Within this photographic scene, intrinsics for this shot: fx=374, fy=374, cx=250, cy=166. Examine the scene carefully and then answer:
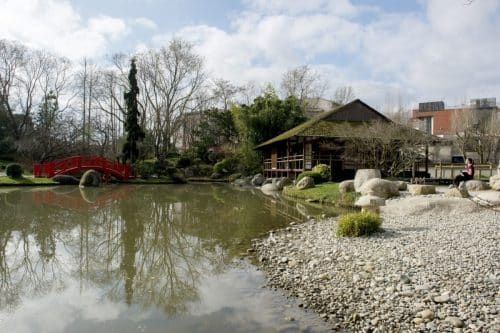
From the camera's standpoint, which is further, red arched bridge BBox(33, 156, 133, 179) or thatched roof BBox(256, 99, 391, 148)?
red arched bridge BBox(33, 156, 133, 179)

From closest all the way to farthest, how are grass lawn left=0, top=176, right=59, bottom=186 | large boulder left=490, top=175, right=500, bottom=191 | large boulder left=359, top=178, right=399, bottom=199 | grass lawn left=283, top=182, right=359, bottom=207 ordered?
large boulder left=490, top=175, right=500, bottom=191, large boulder left=359, top=178, right=399, bottom=199, grass lawn left=283, top=182, right=359, bottom=207, grass lawn left=0, top=176, right=59, bottom=186

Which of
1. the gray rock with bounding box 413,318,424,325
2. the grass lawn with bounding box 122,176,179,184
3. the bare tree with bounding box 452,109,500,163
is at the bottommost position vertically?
the gray rock with bounding box 413,318,424,325

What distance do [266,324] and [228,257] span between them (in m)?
3.04

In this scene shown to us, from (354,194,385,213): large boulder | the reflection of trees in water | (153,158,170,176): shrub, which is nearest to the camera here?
the reflection of trees in water

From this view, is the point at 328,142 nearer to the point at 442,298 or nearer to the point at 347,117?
the point at 347,117

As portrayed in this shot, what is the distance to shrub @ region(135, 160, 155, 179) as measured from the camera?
93.7 feet

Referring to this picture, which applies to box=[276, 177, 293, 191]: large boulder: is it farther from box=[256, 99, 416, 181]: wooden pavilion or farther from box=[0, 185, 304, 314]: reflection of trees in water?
box=[0, 185, 304, 314]: reflection of trees in water

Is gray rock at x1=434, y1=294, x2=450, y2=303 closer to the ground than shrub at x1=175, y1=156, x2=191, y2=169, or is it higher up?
closer to the ground

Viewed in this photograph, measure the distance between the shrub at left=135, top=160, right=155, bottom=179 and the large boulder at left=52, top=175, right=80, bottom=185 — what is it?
16.9ft

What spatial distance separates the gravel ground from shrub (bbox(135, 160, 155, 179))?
21351 mm

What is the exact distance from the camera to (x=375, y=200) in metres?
12.3

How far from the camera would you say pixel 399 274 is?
5.20 m

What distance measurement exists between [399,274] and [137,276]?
13.5 ft

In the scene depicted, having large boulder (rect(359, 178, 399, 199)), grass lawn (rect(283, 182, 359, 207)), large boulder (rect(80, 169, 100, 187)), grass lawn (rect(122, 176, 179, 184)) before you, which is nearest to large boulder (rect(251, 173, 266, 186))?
grass lawn (rect(122, 176, 179, 184))
